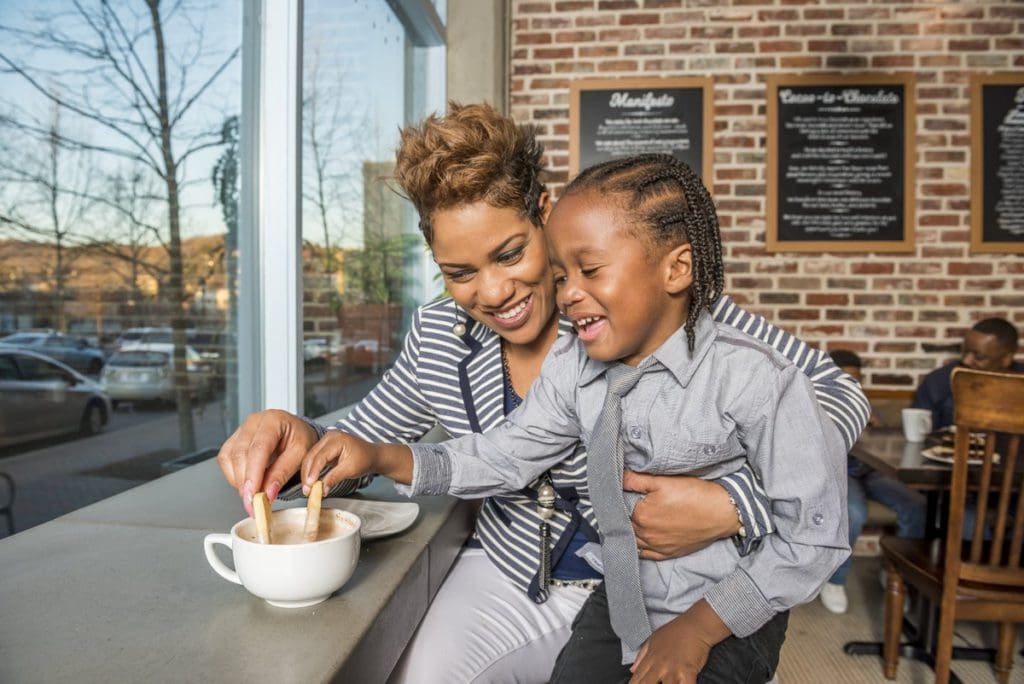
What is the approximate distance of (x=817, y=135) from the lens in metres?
3.66

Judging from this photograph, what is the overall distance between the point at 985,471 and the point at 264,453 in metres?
1.97

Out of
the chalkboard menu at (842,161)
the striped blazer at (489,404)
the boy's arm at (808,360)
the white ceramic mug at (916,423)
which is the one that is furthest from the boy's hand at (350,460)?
the chalkboard menu at (842,161)

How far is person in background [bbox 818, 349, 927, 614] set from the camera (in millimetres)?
3098

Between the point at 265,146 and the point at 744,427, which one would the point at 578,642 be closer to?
the point at 744,427

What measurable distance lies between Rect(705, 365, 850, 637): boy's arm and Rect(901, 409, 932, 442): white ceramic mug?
1.98 m

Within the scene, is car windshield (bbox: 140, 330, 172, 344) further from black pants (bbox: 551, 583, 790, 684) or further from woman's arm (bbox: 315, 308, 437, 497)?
black pants (bbox: 551, 583, 790, 684)

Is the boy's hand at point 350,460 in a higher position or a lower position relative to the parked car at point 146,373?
lower

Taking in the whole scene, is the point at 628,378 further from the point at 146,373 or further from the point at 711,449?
the point at 146,373

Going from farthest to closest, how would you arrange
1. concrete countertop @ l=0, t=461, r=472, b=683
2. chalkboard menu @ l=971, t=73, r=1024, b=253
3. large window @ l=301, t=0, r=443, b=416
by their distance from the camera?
chalkboard menu @ l=971, t=73, r=1024, b=253 → large window @ l=301, t=0, r=443, b=416 → concrete countertop @ l=0, t=461, r=472, b=683

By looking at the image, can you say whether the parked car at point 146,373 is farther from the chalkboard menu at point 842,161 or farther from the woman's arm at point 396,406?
the chalkboard menu at point 842,161

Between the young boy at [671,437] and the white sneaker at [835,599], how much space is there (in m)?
2.28

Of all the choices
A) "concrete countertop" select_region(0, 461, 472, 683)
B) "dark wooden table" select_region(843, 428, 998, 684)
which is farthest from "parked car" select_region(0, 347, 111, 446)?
"dark wooden table" select_region(843, 428, 998, 684)

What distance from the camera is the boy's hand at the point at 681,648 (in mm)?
976

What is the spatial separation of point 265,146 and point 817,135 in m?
2.79
